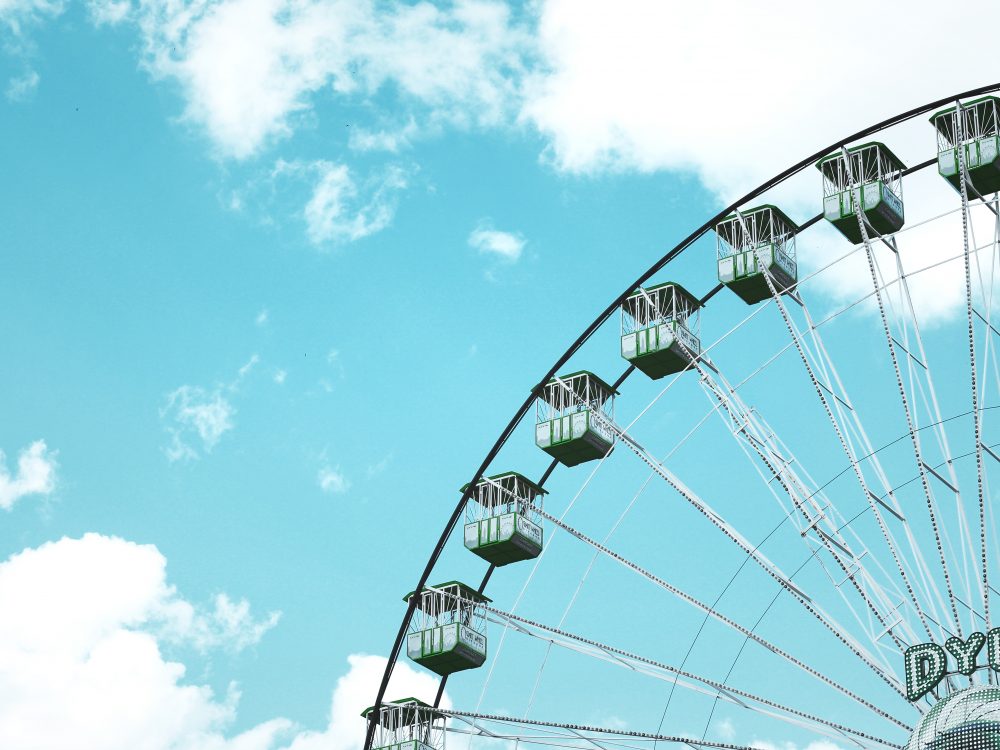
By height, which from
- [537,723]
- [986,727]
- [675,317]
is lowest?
[986,727]

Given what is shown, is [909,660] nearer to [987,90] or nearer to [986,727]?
[986,727]

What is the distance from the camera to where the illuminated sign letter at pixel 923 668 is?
2797 cm

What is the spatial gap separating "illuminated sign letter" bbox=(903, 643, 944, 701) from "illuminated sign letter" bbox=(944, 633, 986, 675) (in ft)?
0.91

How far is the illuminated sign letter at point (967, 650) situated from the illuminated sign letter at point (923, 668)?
279mm

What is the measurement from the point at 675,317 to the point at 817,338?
4258 millimetres

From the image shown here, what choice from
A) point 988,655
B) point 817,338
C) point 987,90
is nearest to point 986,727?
point 988,655

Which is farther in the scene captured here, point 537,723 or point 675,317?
point 675,317

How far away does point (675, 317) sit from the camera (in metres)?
36.2

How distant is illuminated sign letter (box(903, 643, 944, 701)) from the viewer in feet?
91.8

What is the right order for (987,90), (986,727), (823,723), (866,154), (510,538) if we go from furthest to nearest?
(510,538)
(866,154)
(987,90)
(823,723)
(986,727)

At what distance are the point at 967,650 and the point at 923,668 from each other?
33.7 inches

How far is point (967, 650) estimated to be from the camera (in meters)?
27.6

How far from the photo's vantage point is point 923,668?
92.4ft

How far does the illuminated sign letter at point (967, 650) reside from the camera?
27.4m
